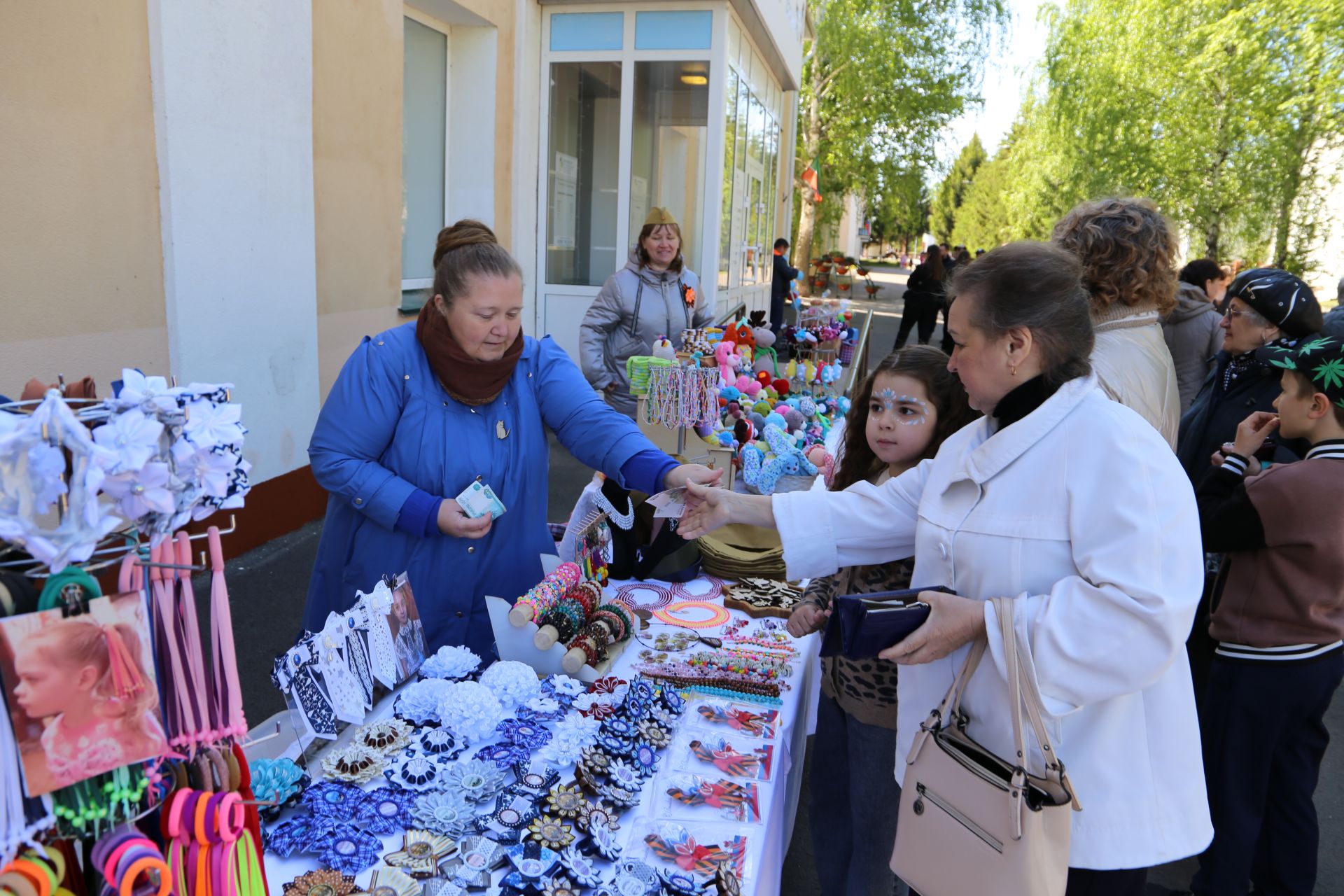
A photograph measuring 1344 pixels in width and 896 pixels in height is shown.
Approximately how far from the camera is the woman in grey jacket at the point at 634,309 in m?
4.87

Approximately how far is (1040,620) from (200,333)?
13.6ft

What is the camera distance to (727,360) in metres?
4.80

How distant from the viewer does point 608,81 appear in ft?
27.9

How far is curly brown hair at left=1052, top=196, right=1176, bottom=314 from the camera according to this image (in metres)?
2.38

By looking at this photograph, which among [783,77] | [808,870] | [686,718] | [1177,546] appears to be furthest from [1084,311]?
[783,77]

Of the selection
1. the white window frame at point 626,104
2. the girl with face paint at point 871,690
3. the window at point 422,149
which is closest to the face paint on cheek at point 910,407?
the girl with face paint at point 871,690

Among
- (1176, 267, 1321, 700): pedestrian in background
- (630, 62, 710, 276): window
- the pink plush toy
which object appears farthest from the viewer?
(630, 62, 710, 276): window

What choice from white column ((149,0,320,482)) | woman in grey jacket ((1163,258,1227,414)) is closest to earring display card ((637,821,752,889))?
white column ((149,0,320,482))

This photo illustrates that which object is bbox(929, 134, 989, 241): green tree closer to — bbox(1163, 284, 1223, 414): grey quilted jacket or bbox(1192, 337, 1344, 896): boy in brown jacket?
bbox(1163, 284, 1223, 414): grey quilted jacket

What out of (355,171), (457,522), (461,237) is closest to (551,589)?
(457,522)

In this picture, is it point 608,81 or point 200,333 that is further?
point 608,81

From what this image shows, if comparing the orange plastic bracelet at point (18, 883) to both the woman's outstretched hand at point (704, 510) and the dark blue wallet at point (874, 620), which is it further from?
the woman's outstretched hand at point (704, 510)

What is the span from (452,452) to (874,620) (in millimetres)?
1311

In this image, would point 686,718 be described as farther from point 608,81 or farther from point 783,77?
point 783,77
